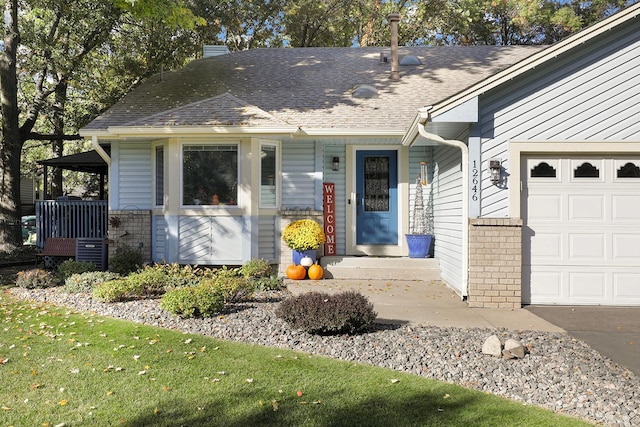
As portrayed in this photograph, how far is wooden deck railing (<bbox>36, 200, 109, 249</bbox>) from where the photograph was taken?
11.3m

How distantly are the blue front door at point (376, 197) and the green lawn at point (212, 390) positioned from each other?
18.5 feet

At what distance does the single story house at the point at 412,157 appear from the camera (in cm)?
697

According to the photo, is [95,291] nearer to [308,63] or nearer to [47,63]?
[308,63]

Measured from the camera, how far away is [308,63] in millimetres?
13148

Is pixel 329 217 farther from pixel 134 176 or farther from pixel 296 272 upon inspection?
pixel 134 176

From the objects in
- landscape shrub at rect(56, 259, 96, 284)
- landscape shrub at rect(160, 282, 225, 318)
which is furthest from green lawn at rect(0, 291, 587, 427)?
landscape shrub at rect(56, 259, 96, 284)

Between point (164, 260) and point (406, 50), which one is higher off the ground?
point (406, 50)


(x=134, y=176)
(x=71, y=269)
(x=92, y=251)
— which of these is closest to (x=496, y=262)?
(x=134, y=176)

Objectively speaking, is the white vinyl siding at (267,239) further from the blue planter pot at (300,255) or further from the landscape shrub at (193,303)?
the landscape shrub at (193,303)

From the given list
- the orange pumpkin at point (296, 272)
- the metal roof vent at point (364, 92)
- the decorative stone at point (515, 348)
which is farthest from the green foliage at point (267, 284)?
the metal roof vent at point (364, 92)

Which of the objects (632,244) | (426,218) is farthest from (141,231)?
(632,244)

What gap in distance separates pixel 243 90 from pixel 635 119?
7707 mm

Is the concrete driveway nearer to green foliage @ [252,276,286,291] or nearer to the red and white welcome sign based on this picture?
green foliage @ [252,276,286,291]

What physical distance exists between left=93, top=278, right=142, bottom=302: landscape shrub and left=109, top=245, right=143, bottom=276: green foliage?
1926 millimetres
